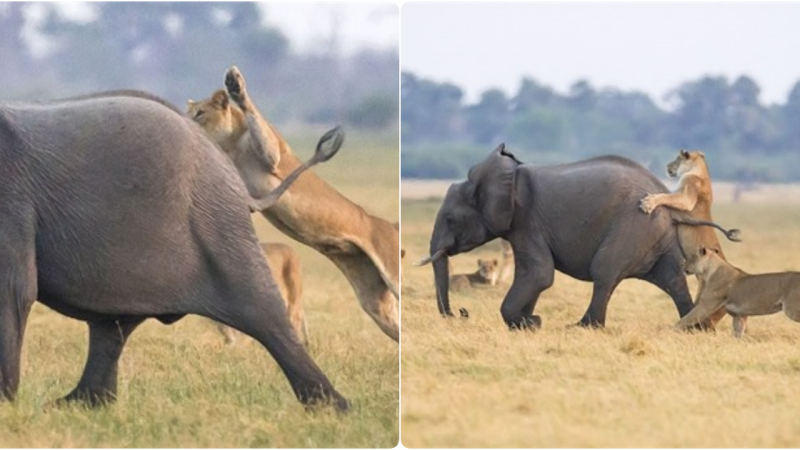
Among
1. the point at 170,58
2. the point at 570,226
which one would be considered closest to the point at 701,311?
the point at 570,226

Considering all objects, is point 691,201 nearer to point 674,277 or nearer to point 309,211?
point 674,277

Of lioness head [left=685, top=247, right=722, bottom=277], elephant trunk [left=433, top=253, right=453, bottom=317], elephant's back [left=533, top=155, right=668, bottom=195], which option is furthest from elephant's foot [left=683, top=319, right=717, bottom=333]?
elephant trunk [left=433, top=253, right=453, bottom=317]

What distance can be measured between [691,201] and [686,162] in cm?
57

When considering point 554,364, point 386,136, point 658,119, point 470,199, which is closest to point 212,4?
point 658,119

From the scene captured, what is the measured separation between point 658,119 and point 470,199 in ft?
134

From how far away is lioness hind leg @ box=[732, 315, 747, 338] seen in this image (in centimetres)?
1078

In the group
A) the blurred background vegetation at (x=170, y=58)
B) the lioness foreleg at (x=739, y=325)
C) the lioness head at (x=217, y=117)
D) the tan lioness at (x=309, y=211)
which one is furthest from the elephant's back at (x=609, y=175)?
the blurred background vegetation at (x=170, y=58)

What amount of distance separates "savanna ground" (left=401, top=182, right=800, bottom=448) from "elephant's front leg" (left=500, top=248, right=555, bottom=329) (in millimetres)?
152

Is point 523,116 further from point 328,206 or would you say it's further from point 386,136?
point 328,206

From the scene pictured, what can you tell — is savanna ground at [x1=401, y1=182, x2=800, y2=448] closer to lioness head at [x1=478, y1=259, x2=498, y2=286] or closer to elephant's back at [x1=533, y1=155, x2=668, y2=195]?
elephant's back at [x1=533, y1=155, x2=668, y2=195]

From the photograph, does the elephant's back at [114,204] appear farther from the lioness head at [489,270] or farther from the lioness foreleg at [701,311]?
the lioness head at [489,270]

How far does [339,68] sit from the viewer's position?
37812 mm

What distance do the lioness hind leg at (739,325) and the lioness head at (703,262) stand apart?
Result: 405 millimetres

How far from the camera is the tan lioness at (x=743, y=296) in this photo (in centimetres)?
1077
